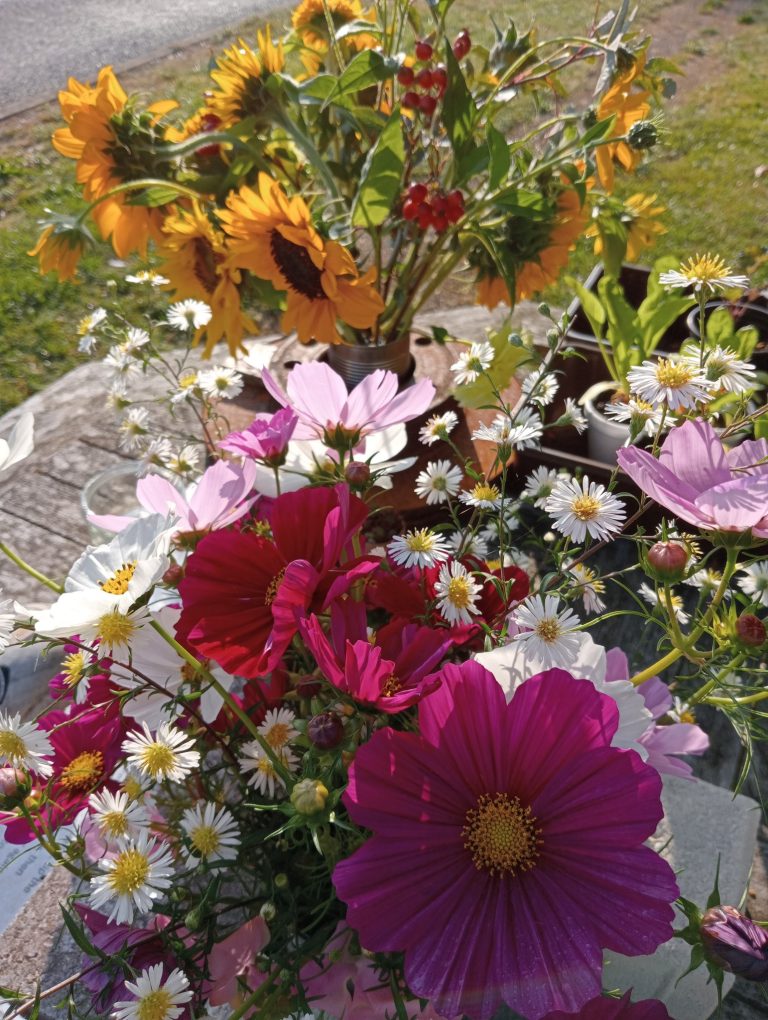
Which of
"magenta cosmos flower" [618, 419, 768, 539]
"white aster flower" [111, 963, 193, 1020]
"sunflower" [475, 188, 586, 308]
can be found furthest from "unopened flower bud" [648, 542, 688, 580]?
"sunflower" [475, 188, 586, 308]

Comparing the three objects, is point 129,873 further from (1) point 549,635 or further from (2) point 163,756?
(1) point 549,635

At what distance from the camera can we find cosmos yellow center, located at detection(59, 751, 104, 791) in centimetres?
39

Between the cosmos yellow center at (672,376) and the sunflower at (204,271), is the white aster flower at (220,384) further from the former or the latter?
the cosmos yellow center at (672,376)

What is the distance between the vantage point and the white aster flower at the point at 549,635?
338mm

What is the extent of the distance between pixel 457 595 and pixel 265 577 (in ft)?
0.27

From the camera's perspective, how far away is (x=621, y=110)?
24.2 inches

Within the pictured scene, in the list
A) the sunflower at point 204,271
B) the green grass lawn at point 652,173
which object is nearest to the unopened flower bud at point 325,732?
the sunflower at point 204,271

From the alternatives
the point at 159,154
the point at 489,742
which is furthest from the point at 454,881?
the point at 159,154

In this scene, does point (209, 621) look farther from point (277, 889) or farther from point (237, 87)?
point (237, 87)

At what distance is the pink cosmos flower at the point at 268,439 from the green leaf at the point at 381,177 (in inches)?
8.4

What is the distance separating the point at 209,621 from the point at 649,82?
532 millimetres

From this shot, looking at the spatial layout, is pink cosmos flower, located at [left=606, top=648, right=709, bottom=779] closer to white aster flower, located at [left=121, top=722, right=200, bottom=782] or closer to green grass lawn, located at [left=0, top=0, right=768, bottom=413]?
white aster flower, located at [left=121, top=722, right=200, bottom=782]

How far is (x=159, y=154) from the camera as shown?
23.5 inches

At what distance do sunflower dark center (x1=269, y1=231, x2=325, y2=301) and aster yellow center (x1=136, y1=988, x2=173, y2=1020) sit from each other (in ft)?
1.34
